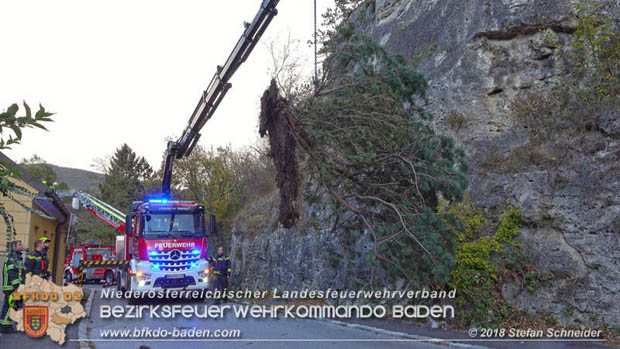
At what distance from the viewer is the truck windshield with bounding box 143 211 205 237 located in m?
15.0

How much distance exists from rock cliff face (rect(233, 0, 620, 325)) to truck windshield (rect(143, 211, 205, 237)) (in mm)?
3997

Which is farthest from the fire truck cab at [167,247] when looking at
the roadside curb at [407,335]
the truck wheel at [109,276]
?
the truck wheel at [109,276]

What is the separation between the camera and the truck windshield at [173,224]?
590 inches

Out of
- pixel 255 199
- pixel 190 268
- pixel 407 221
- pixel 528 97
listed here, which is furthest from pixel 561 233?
pixel 255 199

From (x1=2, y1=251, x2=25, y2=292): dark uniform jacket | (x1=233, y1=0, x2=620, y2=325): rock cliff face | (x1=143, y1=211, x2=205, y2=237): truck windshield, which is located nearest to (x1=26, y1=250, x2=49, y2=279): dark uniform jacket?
(x1=2, y1=251, x2=25, y2=292): dark uniform jacket

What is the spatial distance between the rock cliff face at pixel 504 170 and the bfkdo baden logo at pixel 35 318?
19.0 ft

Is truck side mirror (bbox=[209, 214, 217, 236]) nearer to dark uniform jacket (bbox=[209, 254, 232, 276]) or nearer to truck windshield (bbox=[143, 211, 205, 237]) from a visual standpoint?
truck windshield (bbox=[143, 211, 205, 237])

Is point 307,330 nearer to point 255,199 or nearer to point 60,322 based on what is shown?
point 60,322

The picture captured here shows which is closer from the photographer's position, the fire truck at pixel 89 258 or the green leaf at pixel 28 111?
the green leaf at pixel 28 111

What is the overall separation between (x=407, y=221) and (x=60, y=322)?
6.71 meters

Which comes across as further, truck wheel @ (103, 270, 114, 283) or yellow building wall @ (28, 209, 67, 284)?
truck wheel @ (103, 270, 114, 283)

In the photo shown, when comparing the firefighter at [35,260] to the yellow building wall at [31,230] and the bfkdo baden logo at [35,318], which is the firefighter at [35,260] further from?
the bfkdo baden logo at [35,318]

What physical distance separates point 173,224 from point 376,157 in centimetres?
770

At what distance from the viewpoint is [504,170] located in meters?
13.3
